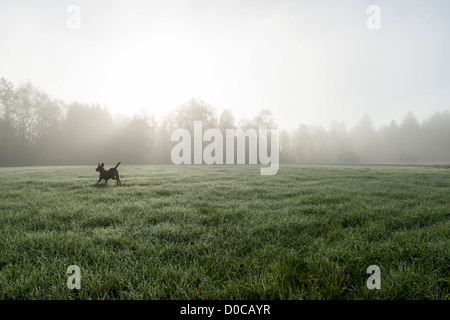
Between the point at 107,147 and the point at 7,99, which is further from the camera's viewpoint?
the point at 107,147

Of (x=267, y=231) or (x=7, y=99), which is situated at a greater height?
(x=7, y=99)

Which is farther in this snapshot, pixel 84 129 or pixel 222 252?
→ pixel 84 129

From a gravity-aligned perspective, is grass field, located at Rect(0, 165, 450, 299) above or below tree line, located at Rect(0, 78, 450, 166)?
below

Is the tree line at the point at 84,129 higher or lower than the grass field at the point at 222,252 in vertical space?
higher

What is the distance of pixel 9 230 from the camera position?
2.91 meters

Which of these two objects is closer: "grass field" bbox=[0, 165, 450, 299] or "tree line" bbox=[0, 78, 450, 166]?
"grass field" bbox=[0, 165, 450, 299]

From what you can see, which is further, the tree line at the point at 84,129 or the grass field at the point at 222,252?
the tree line at the point at 84,129

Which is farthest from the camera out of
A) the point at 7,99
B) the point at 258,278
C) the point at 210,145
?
the point at 210,145

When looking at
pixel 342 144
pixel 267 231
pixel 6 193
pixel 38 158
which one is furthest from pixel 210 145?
pixel 342 144

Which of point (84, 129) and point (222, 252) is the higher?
point (84, 129)
